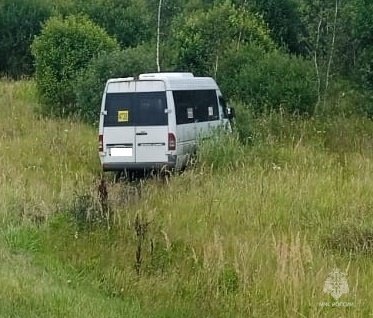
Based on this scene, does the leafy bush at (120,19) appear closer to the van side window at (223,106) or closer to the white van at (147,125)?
the van side window at (223,106)

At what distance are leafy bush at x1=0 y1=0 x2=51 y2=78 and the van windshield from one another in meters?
18.6

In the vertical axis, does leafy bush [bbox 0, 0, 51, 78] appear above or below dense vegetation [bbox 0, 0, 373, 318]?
above

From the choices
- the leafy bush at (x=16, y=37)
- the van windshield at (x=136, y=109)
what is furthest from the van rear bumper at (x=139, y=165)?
the leafy bush at (x=16, y=37)

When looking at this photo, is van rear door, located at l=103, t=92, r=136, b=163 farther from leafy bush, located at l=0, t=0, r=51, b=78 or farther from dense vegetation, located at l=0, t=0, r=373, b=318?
leafy bush, located at l=0, t=0, r=51, b=78

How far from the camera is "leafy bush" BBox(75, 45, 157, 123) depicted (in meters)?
21.0

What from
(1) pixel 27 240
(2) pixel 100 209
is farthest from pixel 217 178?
(1) pixel 27 240

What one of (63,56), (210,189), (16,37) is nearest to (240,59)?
(63,56)

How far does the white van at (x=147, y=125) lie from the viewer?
526 inches

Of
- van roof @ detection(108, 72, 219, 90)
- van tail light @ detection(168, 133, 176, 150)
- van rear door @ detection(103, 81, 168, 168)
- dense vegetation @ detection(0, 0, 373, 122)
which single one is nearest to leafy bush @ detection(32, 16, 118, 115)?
dense vegetation @ detection(0, 0, 373, 122)

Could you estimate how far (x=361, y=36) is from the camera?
22922 mm

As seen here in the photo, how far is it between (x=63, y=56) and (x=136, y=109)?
409 inches

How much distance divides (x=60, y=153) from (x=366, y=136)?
814 centimetres

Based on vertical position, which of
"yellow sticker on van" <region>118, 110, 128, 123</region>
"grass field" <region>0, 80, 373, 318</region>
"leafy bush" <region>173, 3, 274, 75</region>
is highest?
"leafy bush" <region>173, 3, 274, 75</region>

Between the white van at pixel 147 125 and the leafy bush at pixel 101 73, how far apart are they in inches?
279
